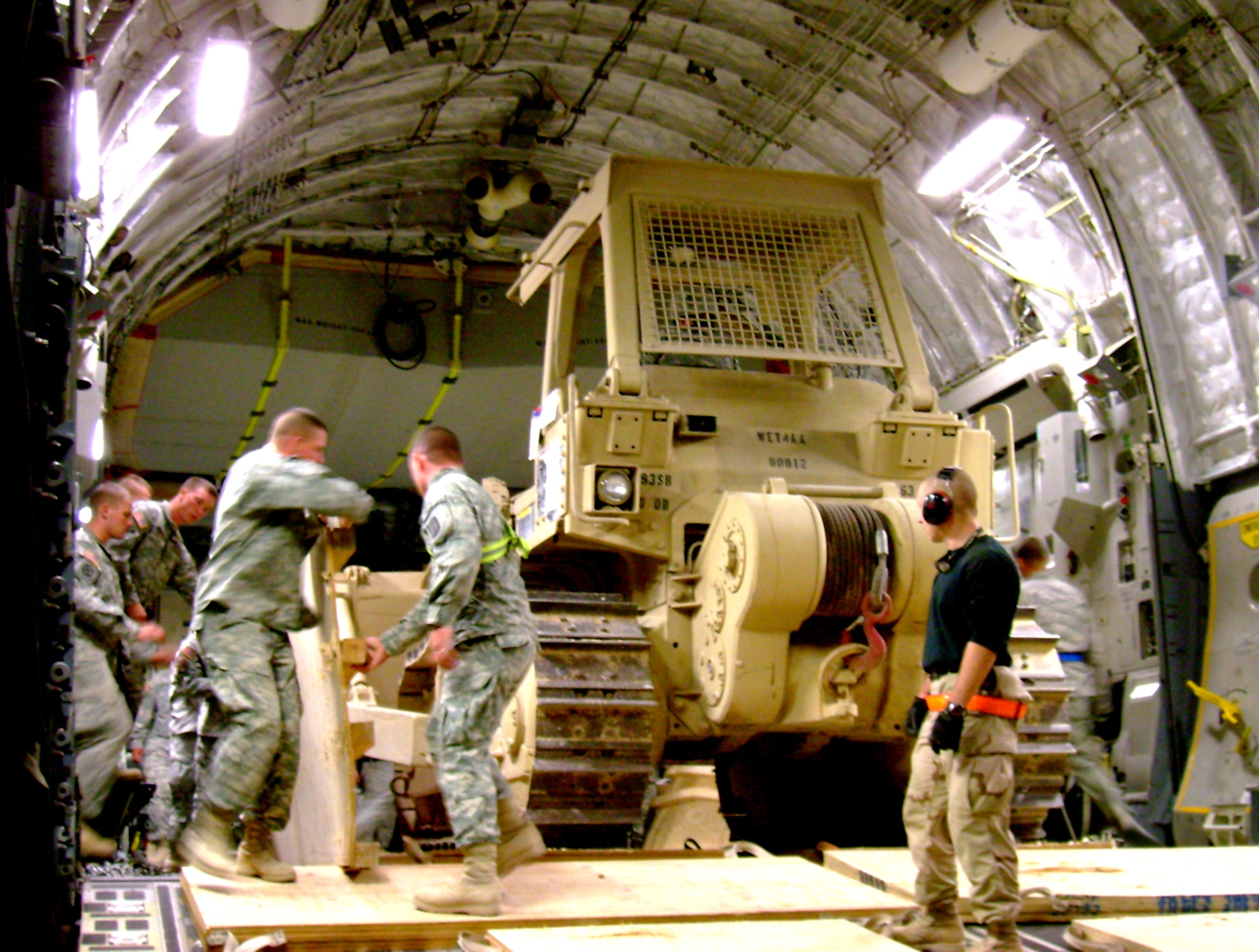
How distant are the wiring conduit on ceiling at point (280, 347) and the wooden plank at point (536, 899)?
7.35 metres

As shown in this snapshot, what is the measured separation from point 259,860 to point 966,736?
2386 millimetres

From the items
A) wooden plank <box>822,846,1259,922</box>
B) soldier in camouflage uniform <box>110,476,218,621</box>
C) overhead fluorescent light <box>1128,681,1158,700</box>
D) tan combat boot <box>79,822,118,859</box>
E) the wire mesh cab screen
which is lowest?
wooden plank <box>822,846,1259,922</box>

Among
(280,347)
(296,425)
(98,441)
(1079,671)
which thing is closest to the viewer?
(296,425)

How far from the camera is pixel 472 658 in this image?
15.3 feet

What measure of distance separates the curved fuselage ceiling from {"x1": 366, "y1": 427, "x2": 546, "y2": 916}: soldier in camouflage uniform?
238 cm

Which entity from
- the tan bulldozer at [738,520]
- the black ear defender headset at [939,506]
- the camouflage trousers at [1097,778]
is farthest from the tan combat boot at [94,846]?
the camouflage trousers at [1097,778]

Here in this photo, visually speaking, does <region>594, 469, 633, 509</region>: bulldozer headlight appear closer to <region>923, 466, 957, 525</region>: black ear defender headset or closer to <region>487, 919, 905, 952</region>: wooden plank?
<region>923, 466, 957, 525</region>: black ear defender headset

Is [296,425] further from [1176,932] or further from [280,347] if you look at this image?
[280,347]

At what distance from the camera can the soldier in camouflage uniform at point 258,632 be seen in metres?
4.53

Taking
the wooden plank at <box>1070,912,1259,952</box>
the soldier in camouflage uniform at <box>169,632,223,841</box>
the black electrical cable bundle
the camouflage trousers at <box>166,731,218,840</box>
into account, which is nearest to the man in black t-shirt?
the wooden plank at <box>1070,912,1259,952</box>

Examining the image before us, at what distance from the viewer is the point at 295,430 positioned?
489 cm

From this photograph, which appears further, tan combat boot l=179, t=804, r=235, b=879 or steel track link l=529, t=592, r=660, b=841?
steel track link l=529, t=592, r=660, b=841

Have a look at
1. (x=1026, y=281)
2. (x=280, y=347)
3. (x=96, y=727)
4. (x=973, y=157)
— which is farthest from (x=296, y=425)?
(x=280, y=347)

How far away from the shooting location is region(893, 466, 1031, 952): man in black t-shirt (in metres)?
4.08
